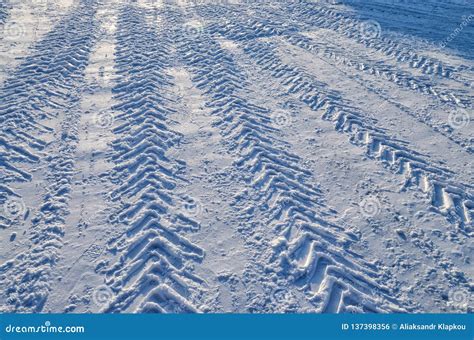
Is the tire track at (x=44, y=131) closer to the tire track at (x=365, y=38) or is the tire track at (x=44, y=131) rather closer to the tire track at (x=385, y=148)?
the tire track at (x=385, y=148)

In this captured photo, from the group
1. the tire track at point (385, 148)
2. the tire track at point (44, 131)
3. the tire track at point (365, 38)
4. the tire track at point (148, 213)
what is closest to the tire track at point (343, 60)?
the tire track at point (365, 38)

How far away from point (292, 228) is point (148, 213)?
1415 millimetres

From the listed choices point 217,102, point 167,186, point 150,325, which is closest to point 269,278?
point 150,325

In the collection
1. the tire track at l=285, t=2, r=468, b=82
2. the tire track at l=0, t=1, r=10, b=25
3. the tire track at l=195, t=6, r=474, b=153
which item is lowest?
the tire track at l=0, t=1, r=10, b=25

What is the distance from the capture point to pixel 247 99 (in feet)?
17.8

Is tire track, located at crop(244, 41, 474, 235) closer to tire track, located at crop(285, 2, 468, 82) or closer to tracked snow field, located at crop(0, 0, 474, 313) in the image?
tracked snow field, located at crop(0, 0, 474, 313)

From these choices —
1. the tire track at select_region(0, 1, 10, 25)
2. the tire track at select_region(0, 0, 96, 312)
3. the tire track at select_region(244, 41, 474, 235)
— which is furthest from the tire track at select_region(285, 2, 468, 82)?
the tire track at select_region(0, 1, 10, 25)

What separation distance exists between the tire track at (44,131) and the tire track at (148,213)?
0.51 meters

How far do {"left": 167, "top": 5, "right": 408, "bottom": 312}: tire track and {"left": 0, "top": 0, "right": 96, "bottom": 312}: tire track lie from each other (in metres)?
1.81

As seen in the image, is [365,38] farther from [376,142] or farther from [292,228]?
[292,228]

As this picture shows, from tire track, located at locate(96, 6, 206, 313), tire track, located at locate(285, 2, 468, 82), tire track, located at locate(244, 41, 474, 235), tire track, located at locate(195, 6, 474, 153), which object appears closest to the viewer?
tire track, located at locate(96, 6, 206, 313)

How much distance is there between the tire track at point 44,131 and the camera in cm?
306

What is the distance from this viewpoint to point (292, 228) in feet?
11.6

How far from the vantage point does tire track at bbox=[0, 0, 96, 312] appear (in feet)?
10.0
